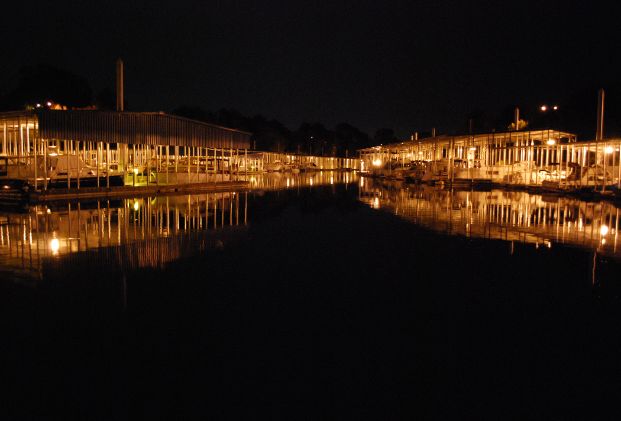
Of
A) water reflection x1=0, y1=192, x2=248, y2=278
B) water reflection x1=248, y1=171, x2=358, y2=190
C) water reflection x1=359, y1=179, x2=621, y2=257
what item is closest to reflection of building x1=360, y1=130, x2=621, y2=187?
water reflection x1=359, y1=179, x2=621, y2=257

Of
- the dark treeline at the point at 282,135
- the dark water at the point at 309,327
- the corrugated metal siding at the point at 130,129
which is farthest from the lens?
the dark treeline at the point at 282,135

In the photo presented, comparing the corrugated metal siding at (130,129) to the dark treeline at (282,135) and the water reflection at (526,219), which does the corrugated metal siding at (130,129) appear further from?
the dark treeline at (282,135)

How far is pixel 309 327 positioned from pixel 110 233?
888 cm

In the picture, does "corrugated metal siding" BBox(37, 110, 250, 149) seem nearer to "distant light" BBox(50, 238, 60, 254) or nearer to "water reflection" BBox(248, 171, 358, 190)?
"water reflection" BBox(248, 171, 358, 190)

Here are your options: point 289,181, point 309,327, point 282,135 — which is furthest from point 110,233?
point 282,135

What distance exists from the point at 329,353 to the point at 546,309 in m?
3.29

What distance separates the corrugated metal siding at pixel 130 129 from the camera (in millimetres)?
24875

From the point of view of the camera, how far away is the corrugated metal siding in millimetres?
24875

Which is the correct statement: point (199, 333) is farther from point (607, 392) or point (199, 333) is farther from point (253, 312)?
Answer: point (607, 392)

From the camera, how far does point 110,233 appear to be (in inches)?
531

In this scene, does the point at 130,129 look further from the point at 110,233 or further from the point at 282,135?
the point at 282,135

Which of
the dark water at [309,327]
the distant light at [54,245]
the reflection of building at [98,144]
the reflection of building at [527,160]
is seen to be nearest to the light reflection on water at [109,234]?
the distant light at [54,245]

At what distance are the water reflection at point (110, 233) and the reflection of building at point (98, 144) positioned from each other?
483 cm

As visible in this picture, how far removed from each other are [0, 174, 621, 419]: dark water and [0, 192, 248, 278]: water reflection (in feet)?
0.34
